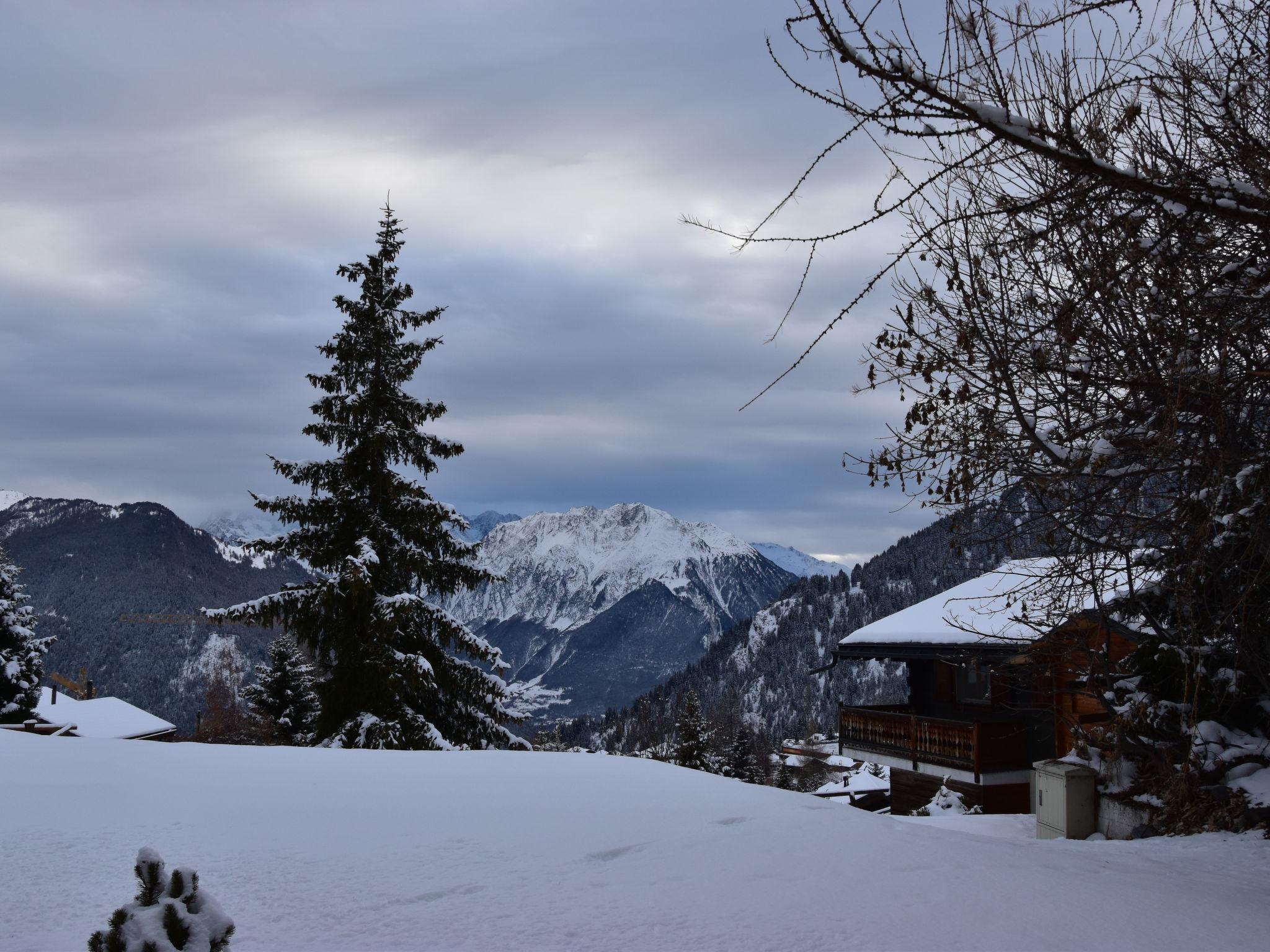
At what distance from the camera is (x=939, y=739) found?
18.1 meters

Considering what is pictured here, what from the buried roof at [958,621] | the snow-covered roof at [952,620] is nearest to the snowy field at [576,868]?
the buried roof at [958,621]

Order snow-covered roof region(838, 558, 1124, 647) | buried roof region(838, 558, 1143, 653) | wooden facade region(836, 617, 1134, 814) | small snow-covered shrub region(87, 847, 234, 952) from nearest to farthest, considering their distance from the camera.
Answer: small snow-covered shrub region(87, 847, 234, 952) → buried roof region(838, 558, 1143, 653) → snow-covered roof region(838, 558, 1124, 647) → wooden facade region(836, 617, 1134, 814)

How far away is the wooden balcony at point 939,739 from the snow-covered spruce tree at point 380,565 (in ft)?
24.9

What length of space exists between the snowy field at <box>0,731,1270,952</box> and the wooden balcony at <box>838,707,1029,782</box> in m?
8.91

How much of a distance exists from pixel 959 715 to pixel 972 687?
2.32ft

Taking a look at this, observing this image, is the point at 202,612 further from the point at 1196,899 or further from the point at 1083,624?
the point at 1196,899

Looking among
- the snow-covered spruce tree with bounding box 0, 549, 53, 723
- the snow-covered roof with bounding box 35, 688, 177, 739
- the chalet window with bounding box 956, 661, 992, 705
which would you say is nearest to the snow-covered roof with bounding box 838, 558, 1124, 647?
the chalet window with bounding box 956, 661, 992, 705

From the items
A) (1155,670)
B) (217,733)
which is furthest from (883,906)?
(217,733)

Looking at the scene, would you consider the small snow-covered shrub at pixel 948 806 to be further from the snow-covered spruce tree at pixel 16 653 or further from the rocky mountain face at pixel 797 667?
the rocky mountain face at pixel 797 667

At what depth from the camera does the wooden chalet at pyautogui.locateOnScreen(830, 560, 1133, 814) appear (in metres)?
16.4

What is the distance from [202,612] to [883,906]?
1497 centimetres

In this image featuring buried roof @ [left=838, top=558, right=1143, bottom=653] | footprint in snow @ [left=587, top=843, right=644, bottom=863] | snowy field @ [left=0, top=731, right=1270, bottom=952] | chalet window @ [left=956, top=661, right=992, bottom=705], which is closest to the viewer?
snowy field @ [left=0, top=731, right=1270, bottom=952]

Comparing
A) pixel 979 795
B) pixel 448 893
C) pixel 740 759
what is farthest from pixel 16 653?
pixel 740 759

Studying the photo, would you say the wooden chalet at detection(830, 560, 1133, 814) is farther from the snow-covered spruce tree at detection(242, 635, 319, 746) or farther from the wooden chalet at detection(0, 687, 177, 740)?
the wooden chalet at detection(0, 687, 177, 740)
